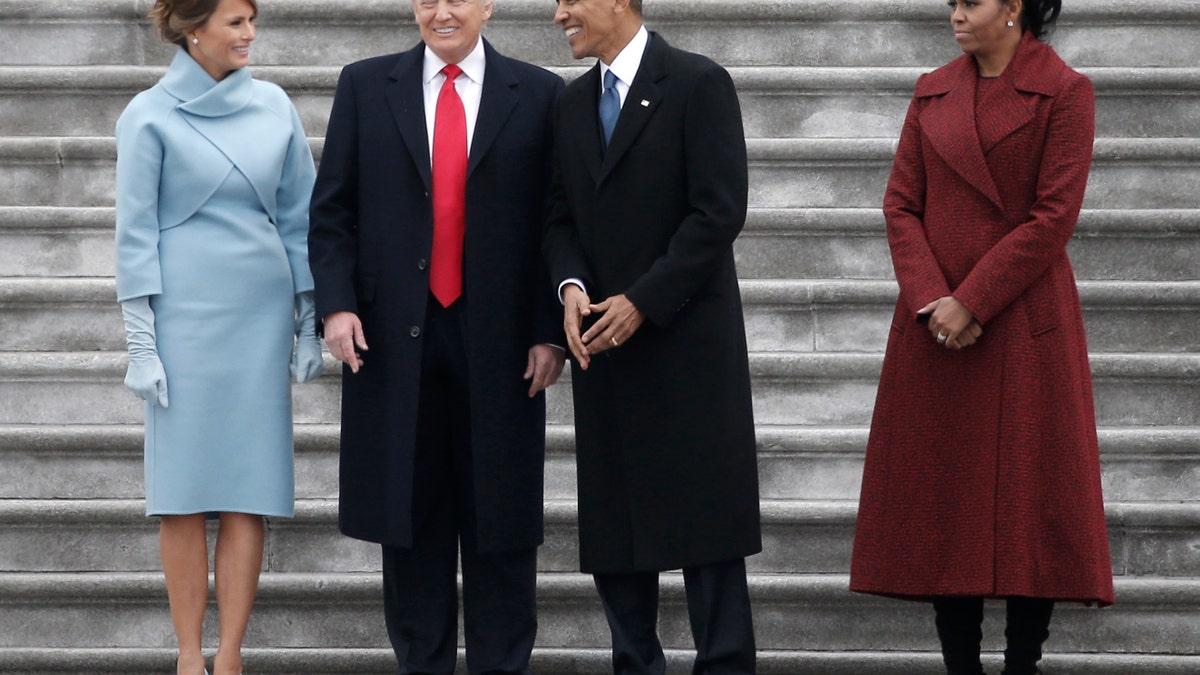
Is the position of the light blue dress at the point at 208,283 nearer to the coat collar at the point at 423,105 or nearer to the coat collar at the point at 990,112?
the coat collar at the point at 423,105

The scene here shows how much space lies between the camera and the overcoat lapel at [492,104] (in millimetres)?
3865

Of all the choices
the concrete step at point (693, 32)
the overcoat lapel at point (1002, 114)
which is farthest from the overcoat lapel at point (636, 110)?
the concrete step at point (693, 32)

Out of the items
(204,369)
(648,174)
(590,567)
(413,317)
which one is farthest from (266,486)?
(648,174)

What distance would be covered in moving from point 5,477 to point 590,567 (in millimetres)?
2001

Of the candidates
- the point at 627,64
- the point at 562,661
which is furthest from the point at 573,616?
the point at 627,64

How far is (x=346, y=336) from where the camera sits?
3836 mm

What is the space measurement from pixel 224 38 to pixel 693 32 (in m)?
2.17

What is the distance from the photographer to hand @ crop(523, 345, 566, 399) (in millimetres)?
3920

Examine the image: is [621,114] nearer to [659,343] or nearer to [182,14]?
[659,343]

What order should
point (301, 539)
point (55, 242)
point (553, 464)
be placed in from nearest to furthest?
point (301, 539)
point (553, 464)
point (55, 242)

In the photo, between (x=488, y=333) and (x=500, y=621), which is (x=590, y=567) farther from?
(x=488, y=333)

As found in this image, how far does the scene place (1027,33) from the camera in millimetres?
3887

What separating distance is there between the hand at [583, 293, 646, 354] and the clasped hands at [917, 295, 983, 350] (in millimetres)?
669

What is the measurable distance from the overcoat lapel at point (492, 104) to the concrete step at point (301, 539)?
1.26m
